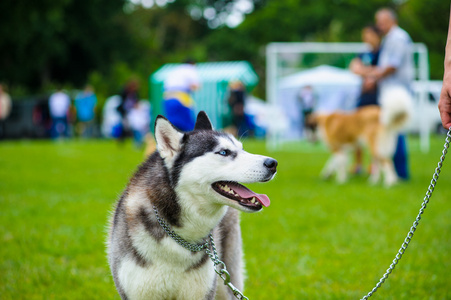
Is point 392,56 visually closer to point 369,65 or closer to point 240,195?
point 369,65

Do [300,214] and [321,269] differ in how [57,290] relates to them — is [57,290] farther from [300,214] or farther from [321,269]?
[300,214]

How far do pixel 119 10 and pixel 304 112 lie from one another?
2273cm

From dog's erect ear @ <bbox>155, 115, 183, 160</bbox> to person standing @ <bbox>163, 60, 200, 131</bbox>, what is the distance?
15.0 feet

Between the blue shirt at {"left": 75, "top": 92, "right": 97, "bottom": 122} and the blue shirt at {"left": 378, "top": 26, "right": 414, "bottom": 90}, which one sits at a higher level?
the blue shirt at {"left": 378, "top": 26, "right": 414, "bottom": 90}

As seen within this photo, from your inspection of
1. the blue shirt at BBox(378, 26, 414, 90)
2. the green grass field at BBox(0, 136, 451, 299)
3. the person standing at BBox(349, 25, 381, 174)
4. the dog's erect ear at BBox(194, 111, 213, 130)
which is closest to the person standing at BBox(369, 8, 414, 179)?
the blue shirt at BBox(378, 26, 414, 90)

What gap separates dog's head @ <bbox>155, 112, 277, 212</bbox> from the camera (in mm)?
2510

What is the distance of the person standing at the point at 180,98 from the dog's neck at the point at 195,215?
4.73 metres

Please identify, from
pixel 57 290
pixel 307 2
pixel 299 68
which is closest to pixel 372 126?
pixel 57 290

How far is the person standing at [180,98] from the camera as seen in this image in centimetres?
734

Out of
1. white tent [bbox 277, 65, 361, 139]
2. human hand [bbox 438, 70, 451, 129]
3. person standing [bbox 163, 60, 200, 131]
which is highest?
human hand [bbox 438, 70, 451, 129]

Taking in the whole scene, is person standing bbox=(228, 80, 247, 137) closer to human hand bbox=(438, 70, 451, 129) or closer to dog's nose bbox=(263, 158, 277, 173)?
dog's nose bbox=(263, 158, 277, 173)

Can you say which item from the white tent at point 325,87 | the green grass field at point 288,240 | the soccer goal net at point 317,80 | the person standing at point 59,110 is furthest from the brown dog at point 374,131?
the person standing at point 59,110

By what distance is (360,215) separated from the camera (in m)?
6.09

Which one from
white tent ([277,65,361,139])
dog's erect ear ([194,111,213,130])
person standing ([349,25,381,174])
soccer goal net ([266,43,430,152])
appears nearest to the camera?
dog's erect ear ([194,111,213,130])
